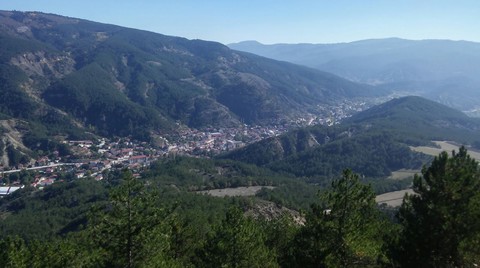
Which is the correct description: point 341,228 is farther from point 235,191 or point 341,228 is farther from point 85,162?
point 85,162

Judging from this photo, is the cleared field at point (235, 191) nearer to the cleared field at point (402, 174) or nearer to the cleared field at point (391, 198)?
the cleared field at point (391, 198)

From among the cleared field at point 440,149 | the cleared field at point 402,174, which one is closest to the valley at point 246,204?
the cleared field at point 402,174

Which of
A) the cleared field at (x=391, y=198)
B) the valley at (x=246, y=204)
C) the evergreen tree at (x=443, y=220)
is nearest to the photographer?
the evergreen tree at (x=443, y=220)

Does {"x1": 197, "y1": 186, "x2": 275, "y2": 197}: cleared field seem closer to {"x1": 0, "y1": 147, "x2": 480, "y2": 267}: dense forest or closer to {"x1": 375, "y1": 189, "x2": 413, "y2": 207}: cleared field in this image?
{"x1": 375, "y1": 189, "x2": 413, "y2": 207}: cleared field

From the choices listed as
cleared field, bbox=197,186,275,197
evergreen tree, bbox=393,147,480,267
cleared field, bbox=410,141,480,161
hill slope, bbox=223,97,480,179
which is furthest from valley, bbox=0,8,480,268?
cleared field, bbox=410,141,480,161

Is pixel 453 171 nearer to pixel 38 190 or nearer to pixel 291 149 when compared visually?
pixel 38 190

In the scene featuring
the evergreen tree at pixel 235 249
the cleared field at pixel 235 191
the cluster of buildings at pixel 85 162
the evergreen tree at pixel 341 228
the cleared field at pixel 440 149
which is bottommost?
the cluster of buildings at pixel 85 162

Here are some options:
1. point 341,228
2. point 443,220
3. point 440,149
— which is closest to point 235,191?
point 341,228

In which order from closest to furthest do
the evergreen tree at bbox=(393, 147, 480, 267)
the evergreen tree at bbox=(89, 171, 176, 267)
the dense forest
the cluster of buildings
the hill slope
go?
the evergreen tree at bbox=(393, 147, 480, 267) → the dense forest → the evergreen tree at bbox=(89, 171, 176, 267) → the cluster of buildings → the hill slope

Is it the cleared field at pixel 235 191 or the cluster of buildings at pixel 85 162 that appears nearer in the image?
the cleared field at pixel 235 191
